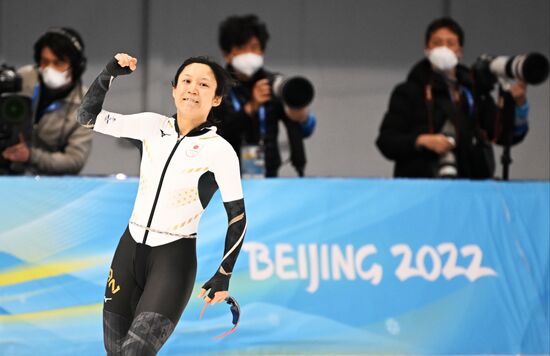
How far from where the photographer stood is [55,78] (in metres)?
7.18

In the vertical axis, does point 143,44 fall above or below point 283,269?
above

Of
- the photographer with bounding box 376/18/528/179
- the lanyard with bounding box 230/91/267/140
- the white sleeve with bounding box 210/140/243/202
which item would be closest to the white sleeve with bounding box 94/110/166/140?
the white sleeve with bounding box 210/140/243/202

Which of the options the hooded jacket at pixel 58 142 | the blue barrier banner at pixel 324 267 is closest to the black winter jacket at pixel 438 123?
the blue barrier banner at pixel 324 267

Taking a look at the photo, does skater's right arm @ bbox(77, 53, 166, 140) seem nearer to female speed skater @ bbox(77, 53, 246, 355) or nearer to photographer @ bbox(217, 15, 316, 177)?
female speed skater @ bbox(77, 53, 246, 355)

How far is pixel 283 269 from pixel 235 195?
2.26 meters

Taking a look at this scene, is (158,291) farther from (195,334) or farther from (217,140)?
(195,334)

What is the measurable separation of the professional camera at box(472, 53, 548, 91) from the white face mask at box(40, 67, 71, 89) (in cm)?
299

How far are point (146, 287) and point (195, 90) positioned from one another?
2.83 ft

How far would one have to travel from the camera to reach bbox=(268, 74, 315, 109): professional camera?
23.1 ft

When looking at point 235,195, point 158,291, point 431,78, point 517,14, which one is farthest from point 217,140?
point 517,14

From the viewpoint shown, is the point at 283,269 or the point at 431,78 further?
the point at 431,78

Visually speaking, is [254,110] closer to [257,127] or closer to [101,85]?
[257,127]

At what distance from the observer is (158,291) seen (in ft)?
14.0

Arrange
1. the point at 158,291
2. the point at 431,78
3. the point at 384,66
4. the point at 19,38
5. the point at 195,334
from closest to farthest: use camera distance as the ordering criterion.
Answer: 1. the point at 158,291
2. the point at 195,334
3. the point at 431,78
4. the point at 19,38
5. the point at 384,66
